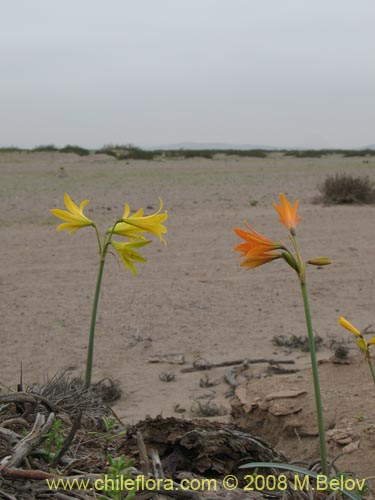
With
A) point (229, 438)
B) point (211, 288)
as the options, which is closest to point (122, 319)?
point (211, 288)

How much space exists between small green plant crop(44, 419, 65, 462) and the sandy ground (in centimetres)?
208

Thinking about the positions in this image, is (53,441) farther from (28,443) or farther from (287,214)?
(287,214)

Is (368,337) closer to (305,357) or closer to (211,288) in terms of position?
(305,357)

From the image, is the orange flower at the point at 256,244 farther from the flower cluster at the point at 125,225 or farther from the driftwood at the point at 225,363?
the driftwood at the point at 225,363

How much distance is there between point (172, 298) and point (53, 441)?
4741mm

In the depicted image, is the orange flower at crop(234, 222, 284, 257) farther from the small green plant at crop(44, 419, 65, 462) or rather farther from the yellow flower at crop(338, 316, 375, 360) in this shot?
the small green plant at crop(44, 419, 65, 462)

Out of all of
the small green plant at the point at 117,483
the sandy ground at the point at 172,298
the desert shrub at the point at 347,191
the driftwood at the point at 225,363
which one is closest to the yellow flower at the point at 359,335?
the small green plant at the point at 117,483

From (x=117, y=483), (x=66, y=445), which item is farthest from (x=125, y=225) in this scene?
(x=117, y=483)

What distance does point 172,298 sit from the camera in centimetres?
651

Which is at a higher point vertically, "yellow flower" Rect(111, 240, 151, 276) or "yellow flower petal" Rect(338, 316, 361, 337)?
"yellow flower" Rect(111, 240, 151, 276)

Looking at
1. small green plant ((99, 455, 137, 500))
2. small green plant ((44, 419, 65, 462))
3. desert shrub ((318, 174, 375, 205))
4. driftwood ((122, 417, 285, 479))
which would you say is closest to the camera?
small green plant ((99, 455, 137, 500))

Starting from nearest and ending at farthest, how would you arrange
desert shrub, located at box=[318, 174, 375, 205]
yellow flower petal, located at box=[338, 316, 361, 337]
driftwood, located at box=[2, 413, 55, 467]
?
driftwood, located at box=[2, 413, 55, 467], yellow flower petal, located at box=[338, 316, 361, 337], desert shrub, located at box=[318, 174, 375, 205]

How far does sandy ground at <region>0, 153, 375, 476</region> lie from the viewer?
4.92 meters

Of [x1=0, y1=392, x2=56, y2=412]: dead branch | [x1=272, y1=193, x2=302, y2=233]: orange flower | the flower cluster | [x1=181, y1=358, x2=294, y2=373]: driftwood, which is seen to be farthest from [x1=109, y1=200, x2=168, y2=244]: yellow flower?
[x1=181, y1=358, x2=294, y2=373]: driftwood
